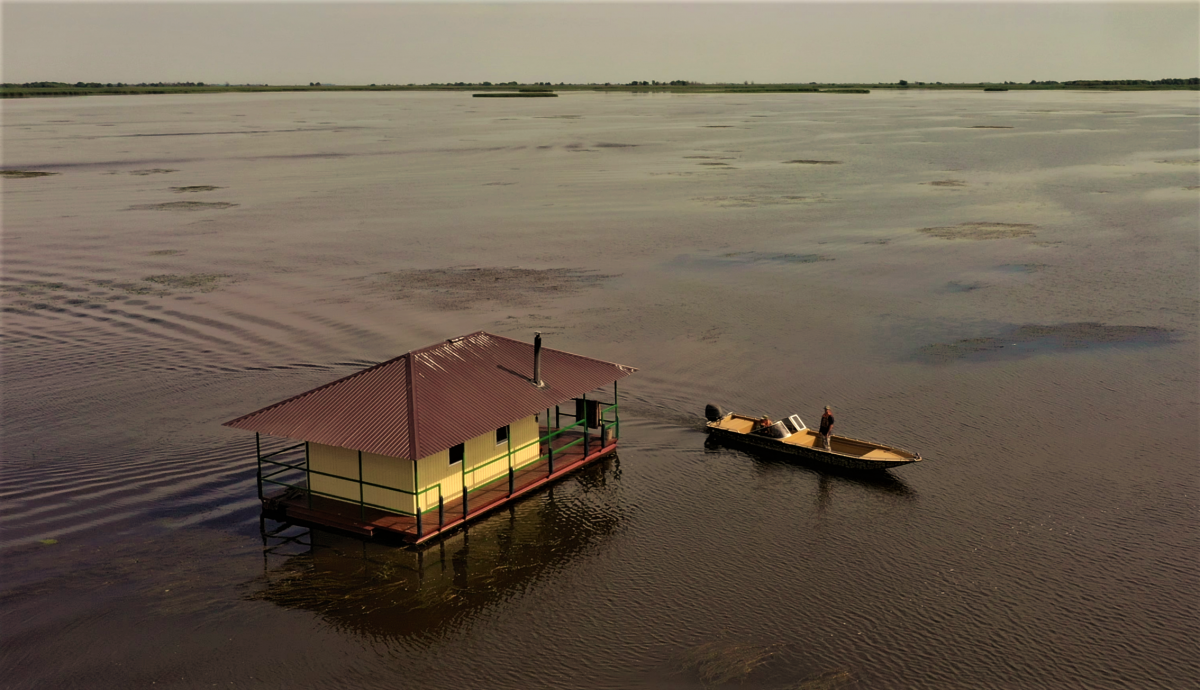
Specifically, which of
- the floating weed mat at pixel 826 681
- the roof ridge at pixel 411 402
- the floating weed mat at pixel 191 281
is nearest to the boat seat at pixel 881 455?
the floating weed mat at pixel 826 681

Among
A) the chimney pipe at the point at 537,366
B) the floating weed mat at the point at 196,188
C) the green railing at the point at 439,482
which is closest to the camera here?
the green railing at the point at 439,482

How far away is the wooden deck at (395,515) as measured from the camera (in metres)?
25.3

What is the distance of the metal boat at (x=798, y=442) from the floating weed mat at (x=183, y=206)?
191 feet

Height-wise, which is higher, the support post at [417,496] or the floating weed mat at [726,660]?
the support post at [417,496]

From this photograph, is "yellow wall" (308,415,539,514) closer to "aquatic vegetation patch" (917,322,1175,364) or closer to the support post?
the support post

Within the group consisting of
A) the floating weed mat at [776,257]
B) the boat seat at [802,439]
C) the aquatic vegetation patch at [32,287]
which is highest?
the floating weed mat at [776,257]

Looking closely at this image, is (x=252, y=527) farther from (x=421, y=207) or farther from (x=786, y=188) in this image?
(x=786, y=188)

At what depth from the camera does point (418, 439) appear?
25.0 metres

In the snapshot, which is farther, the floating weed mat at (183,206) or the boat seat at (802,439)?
the floating weed mat at (183,206)

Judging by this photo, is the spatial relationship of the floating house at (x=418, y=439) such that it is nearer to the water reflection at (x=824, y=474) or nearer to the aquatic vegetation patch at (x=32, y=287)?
the water reflection at (x=824, y=474)

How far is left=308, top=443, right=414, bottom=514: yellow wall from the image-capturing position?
25703mm

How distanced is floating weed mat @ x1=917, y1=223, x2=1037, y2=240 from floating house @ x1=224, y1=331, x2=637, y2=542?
143 ft

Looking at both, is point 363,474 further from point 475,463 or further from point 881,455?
point 881,455

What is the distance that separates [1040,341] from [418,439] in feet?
95.7
